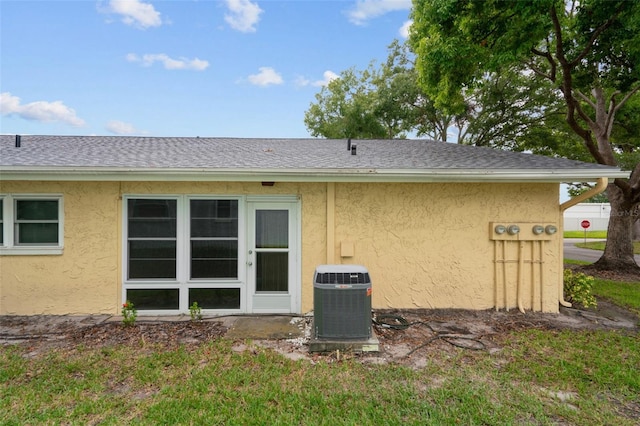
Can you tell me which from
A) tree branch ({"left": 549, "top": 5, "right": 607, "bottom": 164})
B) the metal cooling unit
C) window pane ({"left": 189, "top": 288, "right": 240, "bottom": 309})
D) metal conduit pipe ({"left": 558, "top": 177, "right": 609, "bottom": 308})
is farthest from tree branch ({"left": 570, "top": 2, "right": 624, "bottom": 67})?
window pane ({"left": 189, "top": 288, "right": 240, "bottom": 309})

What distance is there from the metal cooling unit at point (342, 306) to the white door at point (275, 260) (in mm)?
1416

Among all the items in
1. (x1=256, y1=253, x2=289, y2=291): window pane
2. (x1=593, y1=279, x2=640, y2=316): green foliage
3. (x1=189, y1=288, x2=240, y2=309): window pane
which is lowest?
(x1=593, y1=279, x2=640, y2=316): green foliage

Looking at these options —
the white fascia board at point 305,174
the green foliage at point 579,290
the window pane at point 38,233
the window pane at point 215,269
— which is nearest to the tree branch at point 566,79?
the white fascia board at point 305,174

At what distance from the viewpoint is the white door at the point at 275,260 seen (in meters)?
5.39

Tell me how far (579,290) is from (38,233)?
9.68 meters

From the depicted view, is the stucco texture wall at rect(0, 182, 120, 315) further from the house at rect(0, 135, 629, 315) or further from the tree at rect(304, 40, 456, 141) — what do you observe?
the tree at rect(304, 40, 456, 141)

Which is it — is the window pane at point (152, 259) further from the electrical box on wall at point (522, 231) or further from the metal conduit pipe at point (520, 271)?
the metal conduit pipe at point (520, 271)

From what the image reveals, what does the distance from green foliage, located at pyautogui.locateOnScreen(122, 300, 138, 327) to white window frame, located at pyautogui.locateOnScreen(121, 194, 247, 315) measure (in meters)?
0.32

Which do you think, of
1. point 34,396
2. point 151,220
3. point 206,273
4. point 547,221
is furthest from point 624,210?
point 34,396

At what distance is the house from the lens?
5172 mm

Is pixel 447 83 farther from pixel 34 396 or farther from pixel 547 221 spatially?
pixel 34 396

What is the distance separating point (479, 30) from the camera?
23.0ft

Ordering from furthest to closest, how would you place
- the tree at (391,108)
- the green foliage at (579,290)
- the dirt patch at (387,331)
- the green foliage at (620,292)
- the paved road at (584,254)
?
the tree at (391,108) → the paved road at (584,254) → the green foliage at (620,292) → the green foliage at (579,290) → the dirt patch at (387,331)

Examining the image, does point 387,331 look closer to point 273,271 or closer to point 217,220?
point 273,271
